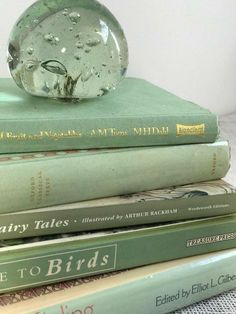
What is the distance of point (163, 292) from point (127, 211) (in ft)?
0.26

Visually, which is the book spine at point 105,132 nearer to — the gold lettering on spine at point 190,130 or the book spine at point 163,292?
the gold lettering on spine at point 190,130

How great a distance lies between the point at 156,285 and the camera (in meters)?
0.40

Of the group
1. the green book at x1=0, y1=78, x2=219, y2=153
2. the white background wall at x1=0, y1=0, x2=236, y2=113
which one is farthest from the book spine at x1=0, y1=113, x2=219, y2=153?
the white background wall at x1=0, y1=0, x2=236, y2=113

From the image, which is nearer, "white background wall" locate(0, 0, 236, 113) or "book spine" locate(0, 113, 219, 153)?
"book spine" locate(0, 113, 219, 153)

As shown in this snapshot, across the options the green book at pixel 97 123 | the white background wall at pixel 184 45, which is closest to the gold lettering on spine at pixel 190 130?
the green book at pixel 97 123

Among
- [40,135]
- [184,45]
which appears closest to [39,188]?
[40,135]

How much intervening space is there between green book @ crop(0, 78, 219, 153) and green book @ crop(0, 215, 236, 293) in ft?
0.25

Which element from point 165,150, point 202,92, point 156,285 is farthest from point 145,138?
point 202,92

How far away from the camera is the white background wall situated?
688mm

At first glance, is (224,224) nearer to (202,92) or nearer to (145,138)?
(145,138)

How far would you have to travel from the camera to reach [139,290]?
0.39 metres

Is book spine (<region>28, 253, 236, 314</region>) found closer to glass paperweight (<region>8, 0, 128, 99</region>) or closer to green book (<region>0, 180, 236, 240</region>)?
green book (<region>0, 180, 236, 240</region>)

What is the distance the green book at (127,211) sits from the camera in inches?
14.6

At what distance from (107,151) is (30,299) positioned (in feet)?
0.45
